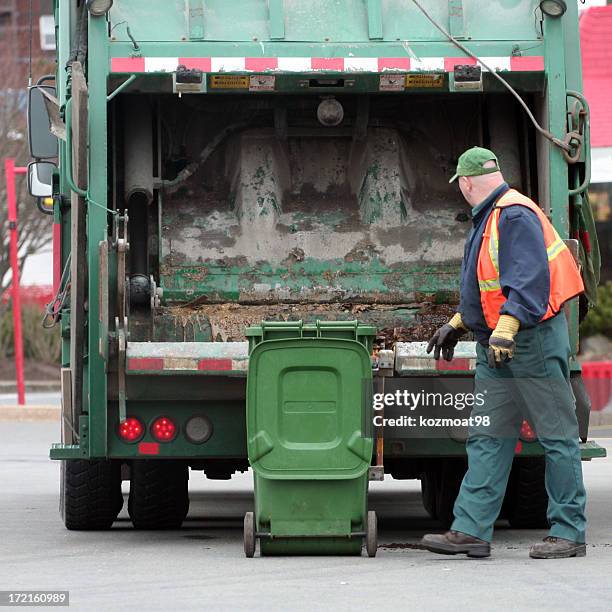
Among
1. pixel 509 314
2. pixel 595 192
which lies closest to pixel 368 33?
pixel 509 314

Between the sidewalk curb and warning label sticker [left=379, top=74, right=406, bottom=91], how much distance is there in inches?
480

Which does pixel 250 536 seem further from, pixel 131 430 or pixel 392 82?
pixel 392 82

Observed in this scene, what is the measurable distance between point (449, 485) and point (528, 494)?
45cm

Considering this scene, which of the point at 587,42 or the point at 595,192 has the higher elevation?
the point at 587,42

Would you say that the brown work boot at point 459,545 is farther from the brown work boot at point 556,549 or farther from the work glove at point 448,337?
the work glove at point 448,337

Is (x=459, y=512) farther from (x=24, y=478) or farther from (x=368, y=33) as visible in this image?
(x=24, y=478)

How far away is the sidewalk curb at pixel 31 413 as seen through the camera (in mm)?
19141

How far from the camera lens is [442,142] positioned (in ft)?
27.6

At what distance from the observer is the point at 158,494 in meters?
8.02

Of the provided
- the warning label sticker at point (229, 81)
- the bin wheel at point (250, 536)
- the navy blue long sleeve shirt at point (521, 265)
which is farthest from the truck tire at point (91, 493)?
the navy blue long sleeve shirt at point (521, 265)

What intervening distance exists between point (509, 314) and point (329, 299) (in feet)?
6.35

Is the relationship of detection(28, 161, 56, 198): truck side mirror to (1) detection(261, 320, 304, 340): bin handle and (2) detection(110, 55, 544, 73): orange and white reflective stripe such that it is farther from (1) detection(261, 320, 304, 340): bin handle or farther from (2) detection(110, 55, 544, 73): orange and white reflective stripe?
(1) detection(261, 320, 304, 340): bin handle

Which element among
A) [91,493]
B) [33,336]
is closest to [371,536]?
[91,493]

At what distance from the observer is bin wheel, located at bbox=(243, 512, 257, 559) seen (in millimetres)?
6637
